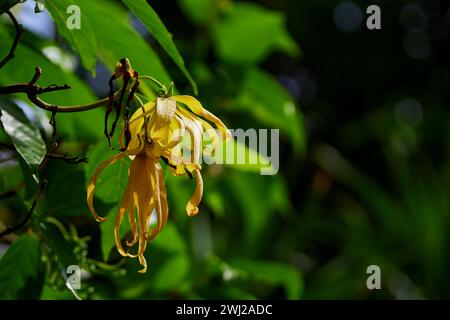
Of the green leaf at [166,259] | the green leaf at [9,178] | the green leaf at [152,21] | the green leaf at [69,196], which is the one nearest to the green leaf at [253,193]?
the green leaf at [166,259]

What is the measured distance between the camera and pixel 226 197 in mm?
1437

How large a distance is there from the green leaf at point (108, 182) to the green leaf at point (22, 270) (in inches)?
3.1

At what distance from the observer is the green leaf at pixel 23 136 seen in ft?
1.95

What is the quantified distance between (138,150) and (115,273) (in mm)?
348

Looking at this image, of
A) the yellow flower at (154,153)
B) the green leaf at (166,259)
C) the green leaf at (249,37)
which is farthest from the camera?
the green leaf at (249,37)

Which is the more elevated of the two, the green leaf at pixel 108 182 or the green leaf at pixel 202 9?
the green leaf at pixel 202 9

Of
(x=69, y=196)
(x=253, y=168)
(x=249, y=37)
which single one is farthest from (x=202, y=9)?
(x=69, y=196)

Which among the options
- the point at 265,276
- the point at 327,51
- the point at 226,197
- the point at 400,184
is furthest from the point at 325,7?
the point at 265,276

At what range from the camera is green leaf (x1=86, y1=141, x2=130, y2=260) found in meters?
0.65

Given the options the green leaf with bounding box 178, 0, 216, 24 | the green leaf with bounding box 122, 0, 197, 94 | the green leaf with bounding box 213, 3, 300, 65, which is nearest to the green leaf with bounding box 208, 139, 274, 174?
the green leaf with bounding box 122, 0, 197, 94

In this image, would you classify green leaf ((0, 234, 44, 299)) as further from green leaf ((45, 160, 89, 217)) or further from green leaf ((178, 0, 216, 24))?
green leaf ((178, 0, 216, 24))

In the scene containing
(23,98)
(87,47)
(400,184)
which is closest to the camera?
(87,47)

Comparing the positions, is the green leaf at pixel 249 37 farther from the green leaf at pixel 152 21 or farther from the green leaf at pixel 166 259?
the green leaf at pixel 152 21
